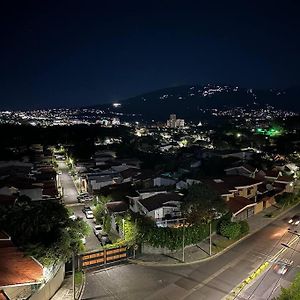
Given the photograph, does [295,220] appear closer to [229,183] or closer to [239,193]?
[239,193]

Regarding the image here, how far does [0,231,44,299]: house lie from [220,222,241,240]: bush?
38.8 feet

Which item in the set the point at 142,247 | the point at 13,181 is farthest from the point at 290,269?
the point at 13,181

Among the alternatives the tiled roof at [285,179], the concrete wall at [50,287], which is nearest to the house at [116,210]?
the concrete wall at [50,287]

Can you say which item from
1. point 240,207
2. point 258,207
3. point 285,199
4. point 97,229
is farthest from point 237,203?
point 97,229

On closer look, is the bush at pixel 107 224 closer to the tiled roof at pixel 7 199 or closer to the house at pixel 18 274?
the tiled roof at pixel 7 199

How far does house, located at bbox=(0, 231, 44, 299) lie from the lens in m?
13.2

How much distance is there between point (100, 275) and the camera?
17891 mm

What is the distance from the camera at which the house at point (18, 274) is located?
1318 centimetres

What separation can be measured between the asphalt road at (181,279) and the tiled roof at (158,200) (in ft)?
17.4

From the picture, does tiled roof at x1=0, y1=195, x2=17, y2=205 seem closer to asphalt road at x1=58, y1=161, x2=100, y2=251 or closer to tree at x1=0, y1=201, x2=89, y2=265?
asphalt road at x1=58, y1=161, x2=100, y2=251

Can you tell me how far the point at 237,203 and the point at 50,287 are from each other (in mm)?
15682

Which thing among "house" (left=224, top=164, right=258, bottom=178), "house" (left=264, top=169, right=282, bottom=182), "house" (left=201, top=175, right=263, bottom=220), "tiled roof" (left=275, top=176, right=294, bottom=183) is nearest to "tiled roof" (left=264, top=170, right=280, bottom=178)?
"house" (left=264, top=169, right=282, bottom=182)

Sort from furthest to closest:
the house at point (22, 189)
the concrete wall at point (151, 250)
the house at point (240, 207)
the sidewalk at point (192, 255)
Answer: the house at point (22, 189)
the house at point (240, 207)
the concrete wall at point (151, 250)
the sidewalk at point (192, 255)

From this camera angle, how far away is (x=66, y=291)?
16.1m
